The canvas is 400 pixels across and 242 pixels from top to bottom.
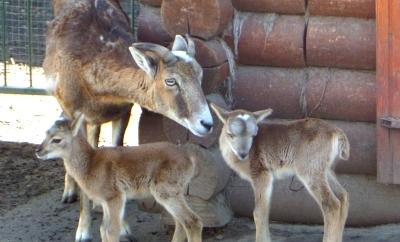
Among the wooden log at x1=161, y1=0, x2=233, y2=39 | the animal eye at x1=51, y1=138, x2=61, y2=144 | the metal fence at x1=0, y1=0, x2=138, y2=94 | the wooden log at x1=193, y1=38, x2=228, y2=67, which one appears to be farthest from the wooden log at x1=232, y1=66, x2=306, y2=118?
the metal fence at x1=0, y1=0, x2=138, y2=94

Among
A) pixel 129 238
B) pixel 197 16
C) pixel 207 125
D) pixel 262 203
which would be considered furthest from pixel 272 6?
pixel 129 238

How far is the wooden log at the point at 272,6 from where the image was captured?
914cm

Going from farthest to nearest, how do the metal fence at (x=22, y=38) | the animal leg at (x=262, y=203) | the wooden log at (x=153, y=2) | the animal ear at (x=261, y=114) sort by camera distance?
the metal fence at (x=22, y=38) < the wooden log at (x=153, y=2) < the animal leg at (x=262, y=203) < the animal ear at (x=261, y=114)

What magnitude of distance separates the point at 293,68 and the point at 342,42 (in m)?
0.47

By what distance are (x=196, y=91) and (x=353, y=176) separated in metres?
1.53

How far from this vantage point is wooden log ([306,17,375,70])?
904cm

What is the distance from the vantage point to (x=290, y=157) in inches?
339

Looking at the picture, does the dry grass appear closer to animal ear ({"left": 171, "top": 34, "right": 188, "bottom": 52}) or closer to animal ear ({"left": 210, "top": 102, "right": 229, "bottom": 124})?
animal ear ({"left": 171, "top": 34, "right": 188, "bottom": 52})

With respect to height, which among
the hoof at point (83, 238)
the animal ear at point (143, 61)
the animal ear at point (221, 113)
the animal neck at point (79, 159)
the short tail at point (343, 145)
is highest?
the animal ear at point (143, 61)

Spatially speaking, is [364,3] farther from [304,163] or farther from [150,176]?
[150,176]

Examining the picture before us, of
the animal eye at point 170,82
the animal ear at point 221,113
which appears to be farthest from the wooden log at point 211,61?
the animal ear at point 221,113

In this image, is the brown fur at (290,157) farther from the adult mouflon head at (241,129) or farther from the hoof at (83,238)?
the hoof at (83,238)

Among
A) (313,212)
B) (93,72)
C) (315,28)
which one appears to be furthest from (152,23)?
(313,212)

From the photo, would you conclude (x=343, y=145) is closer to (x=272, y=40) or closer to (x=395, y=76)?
(x=395, y=76)
